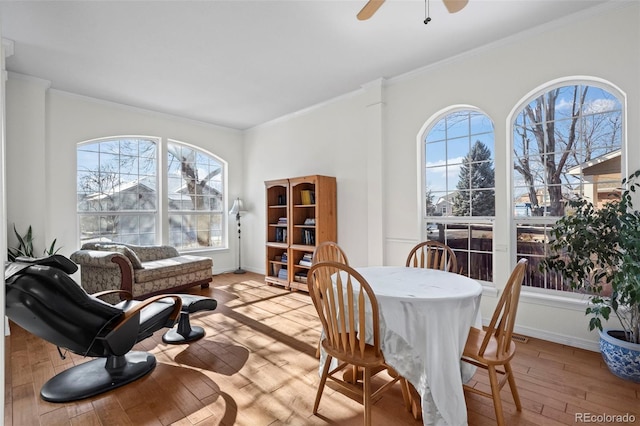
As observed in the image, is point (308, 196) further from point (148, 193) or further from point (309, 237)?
point (148, 193)

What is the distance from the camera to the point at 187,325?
314cm

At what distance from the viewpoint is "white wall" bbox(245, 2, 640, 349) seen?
108 inches

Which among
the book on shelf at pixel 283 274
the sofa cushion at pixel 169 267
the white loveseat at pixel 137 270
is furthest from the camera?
the book on shelf at pixel 283 274

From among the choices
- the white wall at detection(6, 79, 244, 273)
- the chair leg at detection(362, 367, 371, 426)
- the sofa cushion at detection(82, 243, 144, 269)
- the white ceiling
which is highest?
the white ceiling

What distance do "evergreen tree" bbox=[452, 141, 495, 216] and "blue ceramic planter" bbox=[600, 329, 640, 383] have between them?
4.76 ft

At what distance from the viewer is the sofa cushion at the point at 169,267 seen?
419 cm

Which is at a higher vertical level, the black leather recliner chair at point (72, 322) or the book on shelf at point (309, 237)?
the book on shelf at point (309, 237)

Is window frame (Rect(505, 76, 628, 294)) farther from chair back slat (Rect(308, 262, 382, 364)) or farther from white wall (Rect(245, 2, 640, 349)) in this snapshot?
chair back slat (Rect(308, 262, 382, 364))

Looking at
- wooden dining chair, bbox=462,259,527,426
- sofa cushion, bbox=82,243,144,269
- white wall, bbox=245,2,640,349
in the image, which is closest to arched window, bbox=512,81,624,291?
white wall, bbox=245,2,640,349

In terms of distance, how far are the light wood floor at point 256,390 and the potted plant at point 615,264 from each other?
8.1 inches

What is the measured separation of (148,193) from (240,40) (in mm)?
3286

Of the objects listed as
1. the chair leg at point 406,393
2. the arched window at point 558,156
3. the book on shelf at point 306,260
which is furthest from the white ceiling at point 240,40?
the chair leg at point 406,393

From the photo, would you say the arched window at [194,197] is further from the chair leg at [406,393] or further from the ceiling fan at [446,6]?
the chair leg at [406,393]

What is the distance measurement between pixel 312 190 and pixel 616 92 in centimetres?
356
